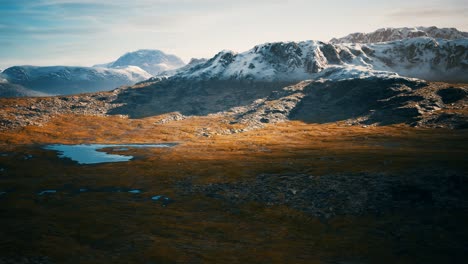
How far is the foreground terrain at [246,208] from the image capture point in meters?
54.3

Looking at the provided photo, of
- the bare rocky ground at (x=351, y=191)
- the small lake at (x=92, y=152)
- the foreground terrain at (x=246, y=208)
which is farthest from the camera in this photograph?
the small lake at (x=92, y=152)

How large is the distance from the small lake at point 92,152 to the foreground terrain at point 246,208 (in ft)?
30.8

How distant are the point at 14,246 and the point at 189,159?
77.1 metres

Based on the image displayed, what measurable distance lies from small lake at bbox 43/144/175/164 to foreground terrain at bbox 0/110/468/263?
9.38 metres

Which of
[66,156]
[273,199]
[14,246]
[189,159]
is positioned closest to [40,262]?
[14,246]

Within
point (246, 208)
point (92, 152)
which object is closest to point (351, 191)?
point (246, 208)

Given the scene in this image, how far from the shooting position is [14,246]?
181 feet

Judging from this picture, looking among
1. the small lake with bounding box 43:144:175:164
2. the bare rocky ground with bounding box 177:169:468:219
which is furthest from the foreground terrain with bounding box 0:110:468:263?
the small lake with bounding box 43:144:175:164

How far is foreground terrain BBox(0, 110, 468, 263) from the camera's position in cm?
5428

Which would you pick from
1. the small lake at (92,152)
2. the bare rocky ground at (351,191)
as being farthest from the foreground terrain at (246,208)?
the small lake at (92,152)

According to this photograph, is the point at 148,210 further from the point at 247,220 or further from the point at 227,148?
the point at 227,148

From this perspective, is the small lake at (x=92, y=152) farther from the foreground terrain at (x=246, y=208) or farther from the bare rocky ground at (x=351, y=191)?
the bare rocky ground at (x=351, y=191)

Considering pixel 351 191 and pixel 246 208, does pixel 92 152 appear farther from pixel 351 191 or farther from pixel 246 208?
pixel 351 191

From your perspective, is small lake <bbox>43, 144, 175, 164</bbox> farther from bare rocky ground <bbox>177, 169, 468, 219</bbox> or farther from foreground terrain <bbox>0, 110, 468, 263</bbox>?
bare rocky ground <bbox>177, 169, 468, 219</bbox>
